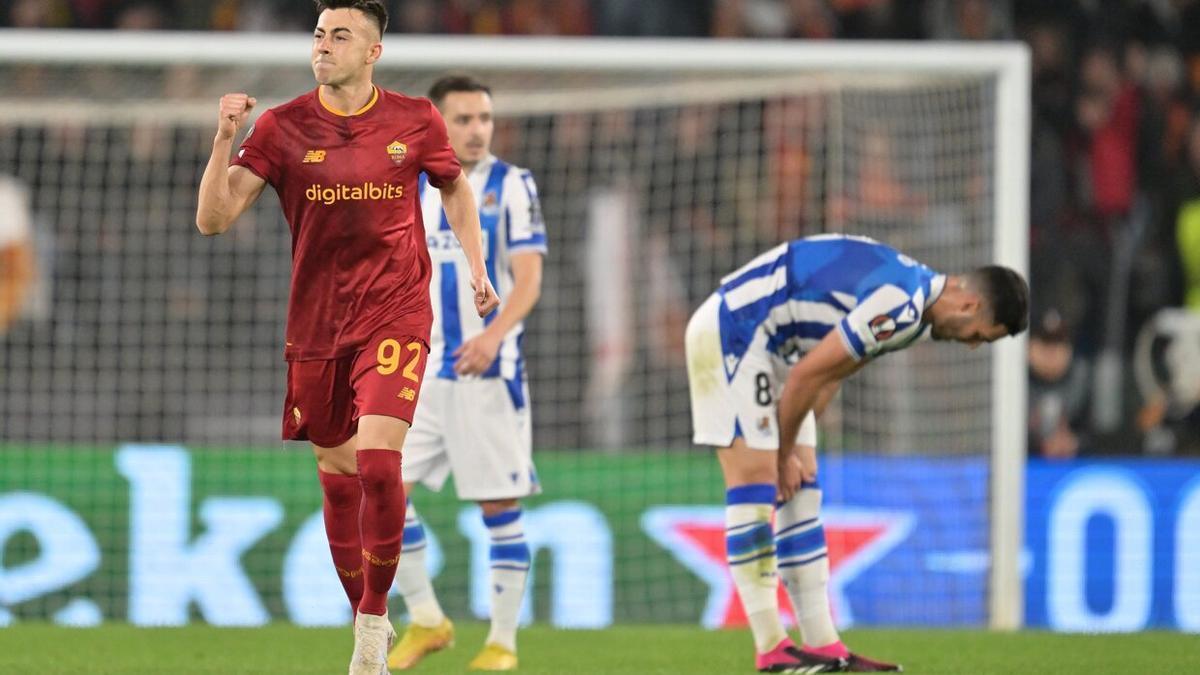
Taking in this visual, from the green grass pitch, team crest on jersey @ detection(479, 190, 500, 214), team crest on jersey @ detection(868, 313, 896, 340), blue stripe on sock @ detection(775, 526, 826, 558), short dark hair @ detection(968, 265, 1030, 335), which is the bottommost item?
the green grass pitch

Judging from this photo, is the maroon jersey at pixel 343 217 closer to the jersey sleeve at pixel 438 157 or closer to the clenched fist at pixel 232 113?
the jersey sleeve at pixel 438 157

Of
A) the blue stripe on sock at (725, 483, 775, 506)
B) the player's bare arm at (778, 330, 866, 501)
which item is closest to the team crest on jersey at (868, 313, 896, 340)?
the player's bare arm at (778, 330, 866, 501)

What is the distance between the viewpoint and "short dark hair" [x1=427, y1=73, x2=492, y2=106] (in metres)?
7.46

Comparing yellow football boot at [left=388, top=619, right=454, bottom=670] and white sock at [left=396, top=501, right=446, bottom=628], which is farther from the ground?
white sock at [left=396, top=501, right=446, bottom=628]

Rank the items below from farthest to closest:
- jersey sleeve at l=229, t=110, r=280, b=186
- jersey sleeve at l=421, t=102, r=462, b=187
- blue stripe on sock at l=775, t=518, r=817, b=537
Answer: blue stripe on sock at l=775, t=518, r=817, b=537 < jersey sleeve at l=421, t=102, r=462, b=187 < jersey sleeve at l=229, t=110, r=280, b=186

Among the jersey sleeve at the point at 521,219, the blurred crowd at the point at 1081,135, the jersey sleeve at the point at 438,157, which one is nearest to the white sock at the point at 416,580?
the jersey sleeve at the point at 521,219

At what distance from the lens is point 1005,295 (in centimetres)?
655

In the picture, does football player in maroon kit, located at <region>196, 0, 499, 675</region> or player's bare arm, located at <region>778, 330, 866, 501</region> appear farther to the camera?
player's bare arm, located at <region>778, 330, 866, 501</region>

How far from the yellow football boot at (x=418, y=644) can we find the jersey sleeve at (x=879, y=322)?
1.91m

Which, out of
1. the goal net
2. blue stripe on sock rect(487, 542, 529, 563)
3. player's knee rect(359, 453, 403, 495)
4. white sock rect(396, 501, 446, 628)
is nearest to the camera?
player's knee rect(359, 453, 403, 495)

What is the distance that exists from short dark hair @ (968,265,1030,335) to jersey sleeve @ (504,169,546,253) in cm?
174

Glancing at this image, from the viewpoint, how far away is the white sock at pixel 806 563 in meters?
6.86

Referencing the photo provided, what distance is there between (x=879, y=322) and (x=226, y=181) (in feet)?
7.39

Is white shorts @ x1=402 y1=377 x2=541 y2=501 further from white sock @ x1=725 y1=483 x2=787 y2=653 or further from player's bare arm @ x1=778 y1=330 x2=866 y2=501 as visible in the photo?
player's bare arm @ x1=778 y1=330 x2=866 y2=501
